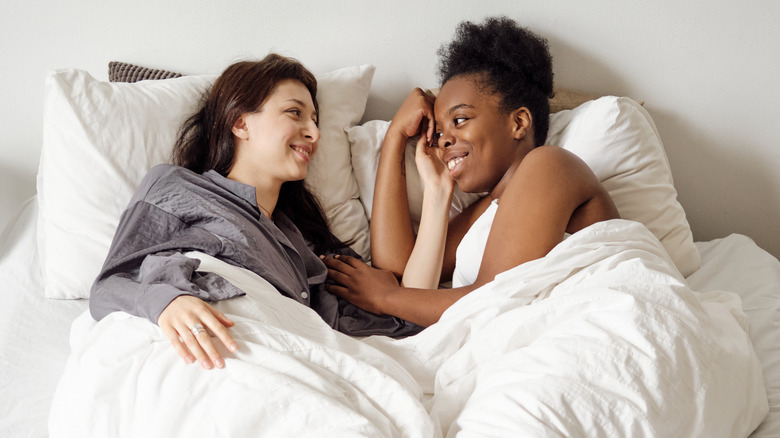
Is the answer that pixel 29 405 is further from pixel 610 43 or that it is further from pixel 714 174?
pixel 714 174

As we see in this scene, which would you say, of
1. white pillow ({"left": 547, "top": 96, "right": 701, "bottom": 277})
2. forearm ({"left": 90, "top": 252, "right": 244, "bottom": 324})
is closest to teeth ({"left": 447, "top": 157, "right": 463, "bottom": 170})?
white pillow ({"left": 547, "top": 96, "right": 701, "bottom": 277})

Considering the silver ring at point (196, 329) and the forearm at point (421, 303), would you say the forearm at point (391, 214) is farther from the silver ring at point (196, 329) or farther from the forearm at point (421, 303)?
the silver ring at point (196, 329)

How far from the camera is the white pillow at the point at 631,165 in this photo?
1527 mm

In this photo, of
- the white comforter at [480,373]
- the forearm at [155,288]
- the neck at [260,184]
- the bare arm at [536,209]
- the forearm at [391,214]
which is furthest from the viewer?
the forearm at [391,214]

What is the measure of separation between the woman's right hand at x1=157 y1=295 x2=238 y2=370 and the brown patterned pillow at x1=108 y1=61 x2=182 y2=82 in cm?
95

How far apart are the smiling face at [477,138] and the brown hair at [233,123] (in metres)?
0.37

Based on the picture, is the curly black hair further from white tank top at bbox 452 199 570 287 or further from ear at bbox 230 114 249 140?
ear at bbox 230 114 249 140

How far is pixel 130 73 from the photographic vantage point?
5.57 ft

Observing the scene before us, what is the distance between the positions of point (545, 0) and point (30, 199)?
156 cm

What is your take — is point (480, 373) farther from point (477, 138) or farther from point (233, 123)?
point (233, 123)

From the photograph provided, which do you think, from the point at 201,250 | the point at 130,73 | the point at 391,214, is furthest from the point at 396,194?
the point at 130,73

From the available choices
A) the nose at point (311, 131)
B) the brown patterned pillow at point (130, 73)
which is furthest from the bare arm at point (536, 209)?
the brown patterned pillow at point (130, 73)

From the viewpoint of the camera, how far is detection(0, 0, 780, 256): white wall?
5.66 ft

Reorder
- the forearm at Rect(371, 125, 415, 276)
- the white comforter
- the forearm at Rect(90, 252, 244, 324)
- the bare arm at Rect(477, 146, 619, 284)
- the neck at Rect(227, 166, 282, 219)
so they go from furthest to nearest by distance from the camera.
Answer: the forearm at Rect(371, 125, 415, 276) < the neck at Rect(227, 166, 282, 219) < the bare arm at Rect(477, 146, 619, 284) < the forearm at Rect(90, 252, 244, 324) < the white comforter
